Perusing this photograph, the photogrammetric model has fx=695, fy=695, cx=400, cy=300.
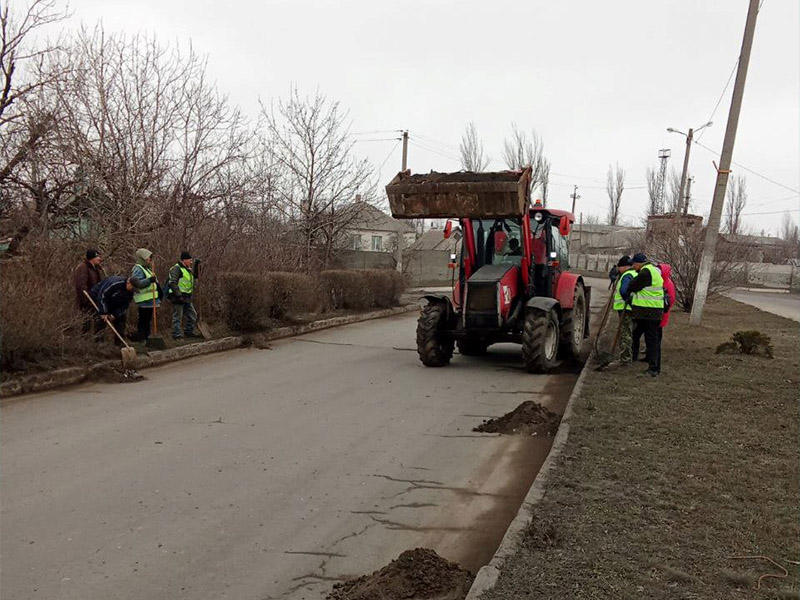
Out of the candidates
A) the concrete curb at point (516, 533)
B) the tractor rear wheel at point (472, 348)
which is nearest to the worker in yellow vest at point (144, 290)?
the tractor rear wheel at point (472, 348)

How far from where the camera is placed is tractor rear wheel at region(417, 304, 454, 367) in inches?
444

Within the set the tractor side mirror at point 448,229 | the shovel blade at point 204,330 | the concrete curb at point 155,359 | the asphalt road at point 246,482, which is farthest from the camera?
the shovel blade at point 204,330

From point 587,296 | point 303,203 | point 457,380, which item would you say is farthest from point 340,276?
point 457,380

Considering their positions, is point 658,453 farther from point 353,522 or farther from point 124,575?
point 124,575

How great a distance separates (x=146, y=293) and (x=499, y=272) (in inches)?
227

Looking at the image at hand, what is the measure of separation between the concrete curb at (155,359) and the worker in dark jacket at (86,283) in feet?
3.07

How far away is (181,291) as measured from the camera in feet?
41.0

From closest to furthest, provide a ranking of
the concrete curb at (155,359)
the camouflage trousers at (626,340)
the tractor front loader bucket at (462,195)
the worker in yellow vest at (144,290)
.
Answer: the concrete curb at (155,359)
the tractor front loader bucket at (462,195)
the camouflage trousers at (626,340)
the worker in yellow vest at (144,290)

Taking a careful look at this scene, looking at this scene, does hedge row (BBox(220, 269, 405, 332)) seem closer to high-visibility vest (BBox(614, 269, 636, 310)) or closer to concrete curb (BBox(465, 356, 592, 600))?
high-visibility vest (BBox(614, 269, 636, 310))

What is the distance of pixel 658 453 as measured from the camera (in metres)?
5.93

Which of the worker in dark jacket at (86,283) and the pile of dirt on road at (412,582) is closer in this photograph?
the pile of dirt on road at (412,582)

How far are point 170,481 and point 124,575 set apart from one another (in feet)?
5.28

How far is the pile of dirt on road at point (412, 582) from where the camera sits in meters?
3.74

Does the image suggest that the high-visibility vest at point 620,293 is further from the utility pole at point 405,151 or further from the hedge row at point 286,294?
the utility pole at point 405,151
